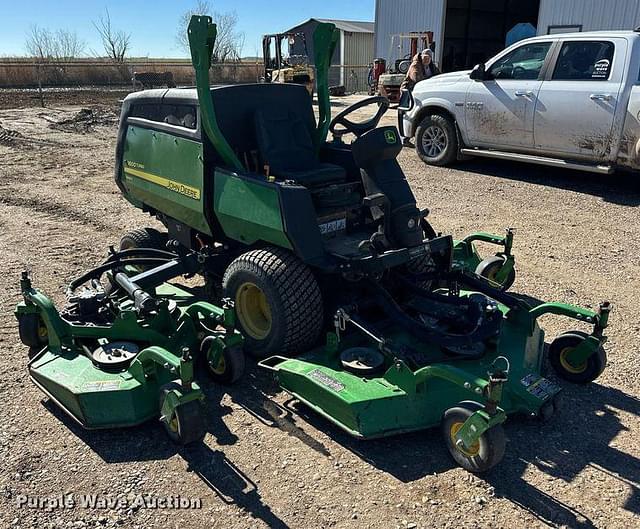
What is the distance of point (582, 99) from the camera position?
27.4 ft

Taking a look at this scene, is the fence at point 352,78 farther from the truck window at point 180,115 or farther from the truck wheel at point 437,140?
the truck window at point 180,115

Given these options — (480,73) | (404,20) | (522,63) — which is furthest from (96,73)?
(522,63)

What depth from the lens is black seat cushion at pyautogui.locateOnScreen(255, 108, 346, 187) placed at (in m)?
4.69

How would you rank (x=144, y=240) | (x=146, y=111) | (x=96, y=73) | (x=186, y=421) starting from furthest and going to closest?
(x=96, y=73) → (x=144, y=240) → (x=146, y=111) → (x=186, y=421)

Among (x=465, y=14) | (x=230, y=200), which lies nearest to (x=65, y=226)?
(x=230, y=200)

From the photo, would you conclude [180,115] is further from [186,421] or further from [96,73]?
[96,73]

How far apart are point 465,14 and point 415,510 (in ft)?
75.2

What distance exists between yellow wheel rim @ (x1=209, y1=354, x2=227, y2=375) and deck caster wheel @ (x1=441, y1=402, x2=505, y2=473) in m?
1.43

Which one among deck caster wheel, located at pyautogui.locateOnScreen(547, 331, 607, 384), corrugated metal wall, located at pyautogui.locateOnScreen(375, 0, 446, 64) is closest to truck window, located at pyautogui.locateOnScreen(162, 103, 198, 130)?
deck caster wheel, located at pyautogui.locateOnScreen(547, 331, 607, 384)

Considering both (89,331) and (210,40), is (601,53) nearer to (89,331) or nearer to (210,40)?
(210,40)

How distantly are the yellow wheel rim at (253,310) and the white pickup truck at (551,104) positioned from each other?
172 inches

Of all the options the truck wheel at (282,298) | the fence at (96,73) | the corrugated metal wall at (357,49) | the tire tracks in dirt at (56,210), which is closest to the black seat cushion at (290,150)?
the truck wheel at (282,298)

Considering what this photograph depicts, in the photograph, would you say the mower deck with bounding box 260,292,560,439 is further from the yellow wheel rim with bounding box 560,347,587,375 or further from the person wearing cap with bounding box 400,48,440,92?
the person wearing cap with bounding box 400,48,440,92

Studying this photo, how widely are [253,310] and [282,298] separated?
518 mm
